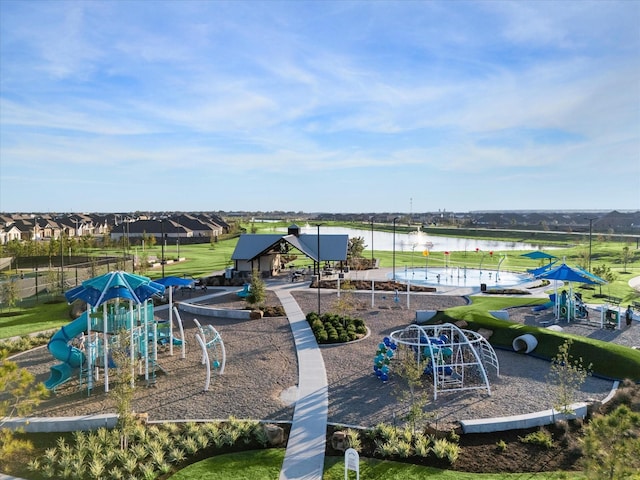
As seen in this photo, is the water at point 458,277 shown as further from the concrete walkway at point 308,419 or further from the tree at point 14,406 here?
the tree at point 14,406

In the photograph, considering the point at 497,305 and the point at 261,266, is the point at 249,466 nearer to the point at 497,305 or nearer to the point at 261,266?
the point at 497,305

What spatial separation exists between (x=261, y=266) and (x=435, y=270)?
55.7 ft

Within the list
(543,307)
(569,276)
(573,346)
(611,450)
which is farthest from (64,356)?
(543,307)

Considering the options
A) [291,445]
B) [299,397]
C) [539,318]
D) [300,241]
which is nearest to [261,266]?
[300,241]

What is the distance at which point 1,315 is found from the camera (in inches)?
984

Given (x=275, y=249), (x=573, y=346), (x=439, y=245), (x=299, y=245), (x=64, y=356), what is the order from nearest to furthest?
(x=64, y=356)
(x=573, y=346)
(x=299, y=245)
(x=275, y=249)
(x=439, y=245)

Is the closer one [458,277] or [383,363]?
[383,363]

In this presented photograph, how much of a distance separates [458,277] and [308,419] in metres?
28.7

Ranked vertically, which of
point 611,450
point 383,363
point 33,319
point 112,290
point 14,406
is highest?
point 112,290

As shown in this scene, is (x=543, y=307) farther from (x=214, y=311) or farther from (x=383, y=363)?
(x=214, y=311)

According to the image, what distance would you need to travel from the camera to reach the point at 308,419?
38.7 feet

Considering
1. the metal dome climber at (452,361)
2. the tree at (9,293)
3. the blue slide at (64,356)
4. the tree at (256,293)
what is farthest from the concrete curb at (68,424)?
the tree at (9,293)

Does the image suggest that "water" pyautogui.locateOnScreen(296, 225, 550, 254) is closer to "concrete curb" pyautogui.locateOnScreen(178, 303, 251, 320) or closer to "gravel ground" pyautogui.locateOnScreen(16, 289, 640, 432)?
"concrete curb" pyautogui.locateOnScreen(178, 303, 251, 320)

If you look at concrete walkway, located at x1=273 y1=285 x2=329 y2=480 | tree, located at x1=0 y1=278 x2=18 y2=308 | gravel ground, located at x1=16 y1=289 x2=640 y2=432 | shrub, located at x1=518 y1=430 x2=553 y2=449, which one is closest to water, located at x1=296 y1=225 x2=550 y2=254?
tree, located at x1=0 y1=278 x2=18 y2=308
